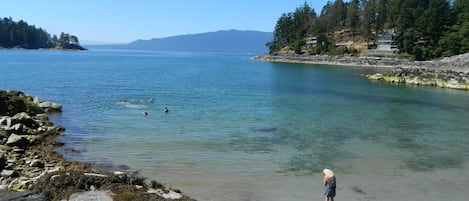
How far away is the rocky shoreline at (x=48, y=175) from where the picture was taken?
11.5 meters

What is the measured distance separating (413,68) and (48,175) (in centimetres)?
8484

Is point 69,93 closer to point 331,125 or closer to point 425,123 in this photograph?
point 331,125

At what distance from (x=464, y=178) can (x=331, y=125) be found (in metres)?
12.6

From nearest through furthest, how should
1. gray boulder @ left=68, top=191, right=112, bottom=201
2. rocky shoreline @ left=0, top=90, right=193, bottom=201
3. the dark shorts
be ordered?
gray boulder @ left=68, top=191, right=112, bottom=201, rocky shoreline @ left=0, top=90, right=193, bottom=201, the dark shorts

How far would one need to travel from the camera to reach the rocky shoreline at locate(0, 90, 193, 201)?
1146 cm

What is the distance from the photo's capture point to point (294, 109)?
37.8 metres

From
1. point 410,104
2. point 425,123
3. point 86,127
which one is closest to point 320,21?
point 410,104

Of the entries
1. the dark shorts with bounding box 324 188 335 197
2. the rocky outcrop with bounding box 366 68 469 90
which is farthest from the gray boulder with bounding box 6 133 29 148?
the rocky outcrop with bounding box 366 68 469 90

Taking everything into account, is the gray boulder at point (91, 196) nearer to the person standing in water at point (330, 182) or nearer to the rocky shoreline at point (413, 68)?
the person standing in water at point (330, 182)

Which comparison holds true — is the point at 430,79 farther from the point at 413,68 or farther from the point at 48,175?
the point at 48,175

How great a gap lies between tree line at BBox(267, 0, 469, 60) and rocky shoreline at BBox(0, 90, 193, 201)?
9978 centimetres

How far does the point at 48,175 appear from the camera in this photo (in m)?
12.2

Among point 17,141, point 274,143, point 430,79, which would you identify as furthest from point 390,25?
point 17,141

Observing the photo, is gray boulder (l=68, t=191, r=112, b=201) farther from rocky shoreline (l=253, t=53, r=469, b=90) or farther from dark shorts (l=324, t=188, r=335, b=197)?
rocky shoreline (l=253, t=53, r=469, b=90)
